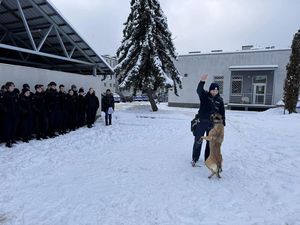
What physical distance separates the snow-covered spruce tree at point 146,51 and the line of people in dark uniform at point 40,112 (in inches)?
286

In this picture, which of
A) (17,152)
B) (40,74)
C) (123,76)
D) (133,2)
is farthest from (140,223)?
(133,2)

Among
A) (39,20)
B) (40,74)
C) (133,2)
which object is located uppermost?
(133,2)

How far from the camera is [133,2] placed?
768 inches

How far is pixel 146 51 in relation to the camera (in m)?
18.8

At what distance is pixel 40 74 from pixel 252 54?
21.5m

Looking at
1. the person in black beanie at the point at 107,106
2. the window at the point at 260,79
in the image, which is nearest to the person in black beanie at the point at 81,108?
the person in black beanie at the point at 107,106

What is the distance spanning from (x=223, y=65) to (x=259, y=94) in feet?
14.7

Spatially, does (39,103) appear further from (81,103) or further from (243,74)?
(243,74)

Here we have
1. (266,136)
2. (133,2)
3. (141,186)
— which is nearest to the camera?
(141,186)

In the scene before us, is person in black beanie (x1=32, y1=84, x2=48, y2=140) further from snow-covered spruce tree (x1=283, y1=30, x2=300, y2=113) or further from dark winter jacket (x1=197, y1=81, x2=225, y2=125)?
snow-covered spruce tree (x1=283, y1=30, x2=300, y2=113)

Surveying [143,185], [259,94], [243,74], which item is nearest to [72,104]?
[143,185]

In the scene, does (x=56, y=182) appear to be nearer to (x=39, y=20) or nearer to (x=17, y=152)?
(x=17, y=152)

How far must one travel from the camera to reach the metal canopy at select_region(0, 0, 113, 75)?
10344mm

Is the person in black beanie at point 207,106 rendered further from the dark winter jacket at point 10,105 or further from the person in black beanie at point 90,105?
the person in black beanie at point 90,105
